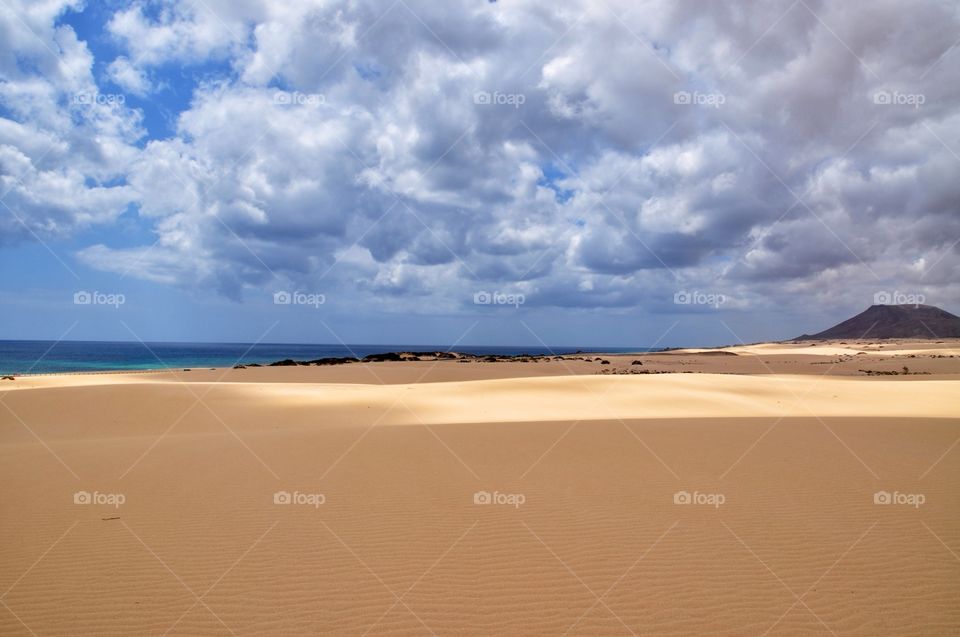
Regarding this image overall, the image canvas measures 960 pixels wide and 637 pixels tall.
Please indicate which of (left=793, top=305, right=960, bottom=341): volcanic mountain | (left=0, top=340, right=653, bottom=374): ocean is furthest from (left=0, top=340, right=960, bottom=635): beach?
(left=793, top=305, right=960, bottom=341): volcanic mountain

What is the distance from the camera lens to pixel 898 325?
346 feet

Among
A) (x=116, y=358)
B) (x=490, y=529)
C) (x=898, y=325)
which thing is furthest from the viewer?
(x=898, y=325)

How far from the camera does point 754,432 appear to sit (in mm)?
12531

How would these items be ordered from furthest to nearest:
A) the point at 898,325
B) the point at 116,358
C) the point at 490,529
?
the point at 898,325, the point at 116,358, the point at 490,529

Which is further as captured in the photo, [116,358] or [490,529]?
[116,358]

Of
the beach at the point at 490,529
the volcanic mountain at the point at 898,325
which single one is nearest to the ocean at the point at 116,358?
the beach at the point at 490,529

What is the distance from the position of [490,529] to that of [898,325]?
126 metres

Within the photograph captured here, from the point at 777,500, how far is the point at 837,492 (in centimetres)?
108

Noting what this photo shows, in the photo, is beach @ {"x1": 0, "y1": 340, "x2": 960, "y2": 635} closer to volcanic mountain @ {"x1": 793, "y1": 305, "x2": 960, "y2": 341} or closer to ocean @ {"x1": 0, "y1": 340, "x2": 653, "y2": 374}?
ocean @ {"x1": 0, "y1": 340, "x2": 653, "y2": 374}

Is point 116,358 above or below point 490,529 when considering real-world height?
above

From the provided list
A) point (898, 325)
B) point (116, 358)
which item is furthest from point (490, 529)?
point (898, 325)

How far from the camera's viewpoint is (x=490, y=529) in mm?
6379

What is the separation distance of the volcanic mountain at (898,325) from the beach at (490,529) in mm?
108853

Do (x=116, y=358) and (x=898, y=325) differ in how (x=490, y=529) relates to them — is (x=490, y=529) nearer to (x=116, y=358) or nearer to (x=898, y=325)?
(x=116, y=358)
